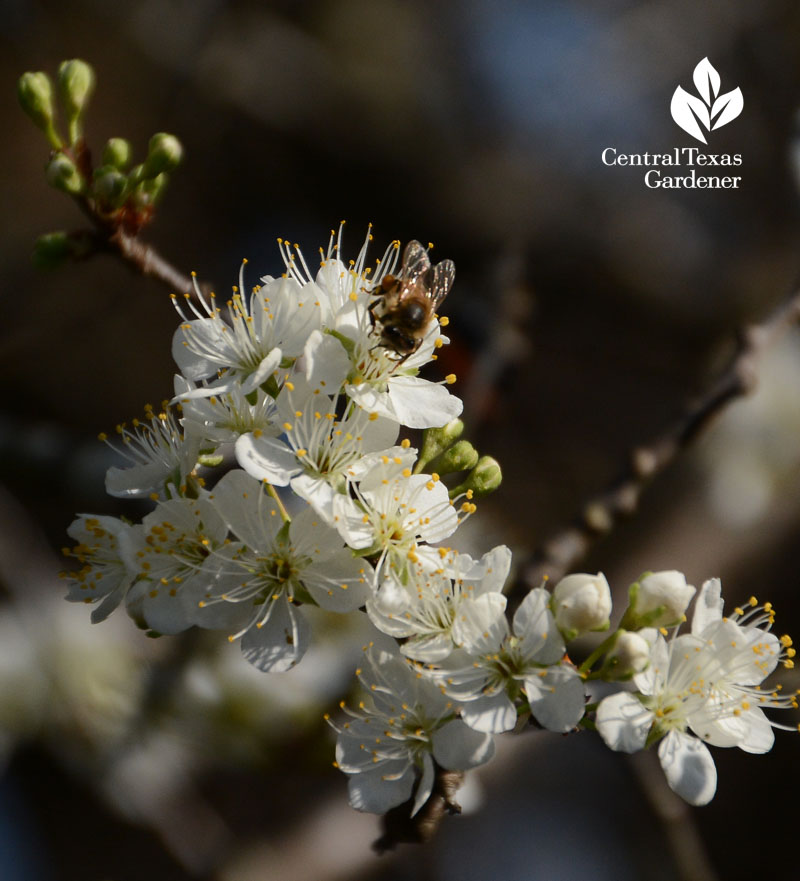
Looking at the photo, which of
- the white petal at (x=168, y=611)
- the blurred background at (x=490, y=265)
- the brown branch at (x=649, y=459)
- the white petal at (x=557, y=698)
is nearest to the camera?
the white petal at (x=557, y=698)

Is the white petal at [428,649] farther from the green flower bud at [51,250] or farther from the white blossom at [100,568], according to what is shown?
the green flower bud at [51,250]

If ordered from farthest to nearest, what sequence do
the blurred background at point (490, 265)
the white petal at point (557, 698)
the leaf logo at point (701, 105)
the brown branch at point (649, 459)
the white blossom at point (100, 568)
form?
the blurred background at point (490, 265)
the leaf logo at point (701, 105)
the brown branch at point (649, 459)
the white blossom at point (100, 568)
the white petal at point (557, 698)

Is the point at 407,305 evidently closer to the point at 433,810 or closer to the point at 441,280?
the point at 441,280

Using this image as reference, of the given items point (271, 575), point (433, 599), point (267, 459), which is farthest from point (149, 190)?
point (433, 599)

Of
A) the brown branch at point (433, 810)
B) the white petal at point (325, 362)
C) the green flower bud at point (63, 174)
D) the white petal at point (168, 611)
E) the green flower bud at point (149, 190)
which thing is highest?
the green flower bud at point (63, 174)

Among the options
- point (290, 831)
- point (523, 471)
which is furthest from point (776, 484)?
point (290, 831)

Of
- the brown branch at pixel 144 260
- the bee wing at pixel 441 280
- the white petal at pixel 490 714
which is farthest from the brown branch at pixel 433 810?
the brown branch at pixel 144 260

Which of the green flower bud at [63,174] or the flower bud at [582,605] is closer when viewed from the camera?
the flower bud at [582,605]

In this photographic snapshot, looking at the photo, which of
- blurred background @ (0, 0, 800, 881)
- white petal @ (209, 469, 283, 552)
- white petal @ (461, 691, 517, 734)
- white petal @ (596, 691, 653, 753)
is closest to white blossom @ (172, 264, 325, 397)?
white petal @ (209, 469, 283, 552)

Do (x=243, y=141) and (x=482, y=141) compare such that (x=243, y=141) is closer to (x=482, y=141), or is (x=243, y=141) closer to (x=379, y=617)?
(x=482, y=141)
